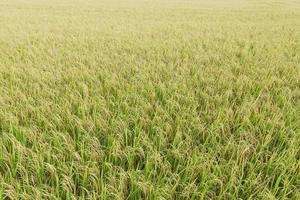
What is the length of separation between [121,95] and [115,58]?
124 centimetres

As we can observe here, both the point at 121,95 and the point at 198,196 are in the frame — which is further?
the point at 121,95

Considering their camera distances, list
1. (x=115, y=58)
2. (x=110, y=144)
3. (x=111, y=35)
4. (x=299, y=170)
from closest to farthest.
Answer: (x=299, y=170) → (x=110, y=144) → (x=115, y=58) → (x=111, y=35)

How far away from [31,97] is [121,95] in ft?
2.25

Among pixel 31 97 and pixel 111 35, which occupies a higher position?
pixel 111 35

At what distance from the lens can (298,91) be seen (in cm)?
222

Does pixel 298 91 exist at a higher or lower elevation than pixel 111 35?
lower

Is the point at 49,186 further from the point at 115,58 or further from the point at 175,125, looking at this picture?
the point at 115,58

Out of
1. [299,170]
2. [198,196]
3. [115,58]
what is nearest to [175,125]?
[198,196]

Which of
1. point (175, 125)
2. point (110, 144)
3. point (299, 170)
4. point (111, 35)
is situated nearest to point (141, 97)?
point (175, 125)

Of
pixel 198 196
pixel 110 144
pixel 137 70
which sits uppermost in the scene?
pixel 137 70

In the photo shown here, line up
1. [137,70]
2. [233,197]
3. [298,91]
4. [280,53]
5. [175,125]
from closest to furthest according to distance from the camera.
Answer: [233,197], [175,125], [298,91], [137,70], [280,53]

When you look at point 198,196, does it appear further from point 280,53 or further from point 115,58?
point 280,53

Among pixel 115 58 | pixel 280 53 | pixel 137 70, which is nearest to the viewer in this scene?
pixel 137 70

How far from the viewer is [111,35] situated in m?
4.67
